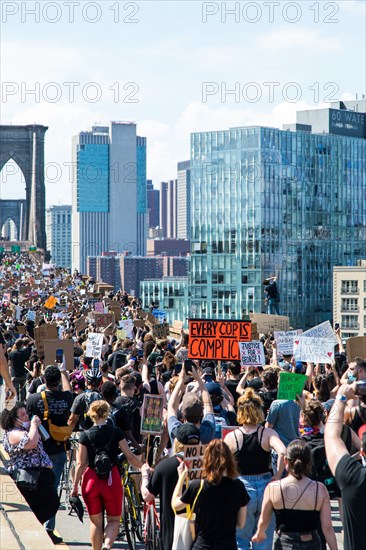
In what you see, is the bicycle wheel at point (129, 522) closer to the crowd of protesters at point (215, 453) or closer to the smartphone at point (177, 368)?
the crowd of protesters at point (215, 453)

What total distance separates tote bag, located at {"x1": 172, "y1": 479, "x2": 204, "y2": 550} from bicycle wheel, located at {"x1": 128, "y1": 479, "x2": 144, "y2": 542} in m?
2.87

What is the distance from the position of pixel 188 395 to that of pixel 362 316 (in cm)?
11009

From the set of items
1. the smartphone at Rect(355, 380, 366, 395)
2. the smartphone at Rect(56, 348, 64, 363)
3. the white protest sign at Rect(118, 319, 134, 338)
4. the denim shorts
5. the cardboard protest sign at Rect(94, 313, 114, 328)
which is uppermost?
the smartphone at Rect(355, 380, 366, 395)

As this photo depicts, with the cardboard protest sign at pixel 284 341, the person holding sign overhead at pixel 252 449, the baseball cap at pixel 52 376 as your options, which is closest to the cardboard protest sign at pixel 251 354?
the cardboard protest sign at pixel 284 341

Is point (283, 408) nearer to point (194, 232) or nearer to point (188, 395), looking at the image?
point (188, 395)

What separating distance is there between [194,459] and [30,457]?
2.49 m

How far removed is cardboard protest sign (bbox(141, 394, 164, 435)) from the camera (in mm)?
10180

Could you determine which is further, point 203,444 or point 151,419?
point 151,419

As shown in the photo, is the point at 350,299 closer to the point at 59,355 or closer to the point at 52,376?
the point at 59,355

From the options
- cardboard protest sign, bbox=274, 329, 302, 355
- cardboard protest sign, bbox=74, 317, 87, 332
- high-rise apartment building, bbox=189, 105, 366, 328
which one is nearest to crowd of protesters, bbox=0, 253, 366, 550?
cardboard protest sign, bbox=274, 329, 302, 355

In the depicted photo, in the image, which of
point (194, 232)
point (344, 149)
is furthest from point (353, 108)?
point (194, 232)

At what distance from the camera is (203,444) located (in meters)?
8.59

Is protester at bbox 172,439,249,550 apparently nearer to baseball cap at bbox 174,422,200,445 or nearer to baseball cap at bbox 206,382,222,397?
baseball cap at bbox 174,422,200,445

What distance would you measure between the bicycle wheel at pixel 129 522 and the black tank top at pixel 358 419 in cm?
221
